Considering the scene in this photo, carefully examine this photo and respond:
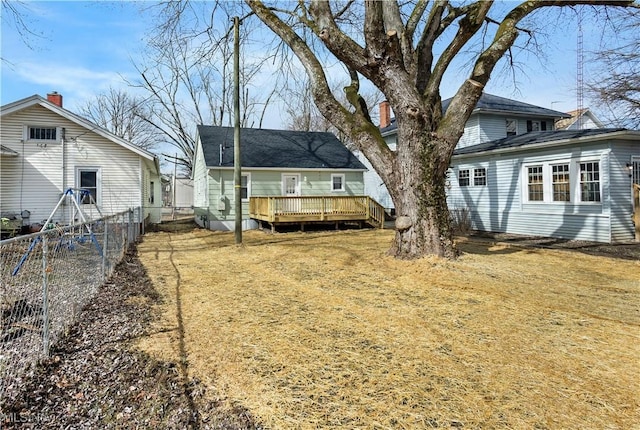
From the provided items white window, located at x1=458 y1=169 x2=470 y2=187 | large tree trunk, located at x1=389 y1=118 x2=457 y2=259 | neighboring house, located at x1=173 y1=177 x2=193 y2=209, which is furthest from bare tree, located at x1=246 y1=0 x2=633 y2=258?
neighboring house, located at x1=173 y1=177 x2=193 y2=209

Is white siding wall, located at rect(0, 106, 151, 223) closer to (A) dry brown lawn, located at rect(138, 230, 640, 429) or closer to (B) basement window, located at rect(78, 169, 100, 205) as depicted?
(B) basement window, located at rect(78, 169, 100, 205)

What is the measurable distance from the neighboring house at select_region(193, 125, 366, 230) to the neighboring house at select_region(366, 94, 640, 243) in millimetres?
5578

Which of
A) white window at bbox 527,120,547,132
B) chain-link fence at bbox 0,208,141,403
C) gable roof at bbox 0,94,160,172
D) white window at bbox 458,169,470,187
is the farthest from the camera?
white window at bbox 527,120,547,132

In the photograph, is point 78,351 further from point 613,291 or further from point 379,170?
point 613,291

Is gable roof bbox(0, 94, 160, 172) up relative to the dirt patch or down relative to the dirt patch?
up

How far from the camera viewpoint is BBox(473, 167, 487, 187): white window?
15.5 m

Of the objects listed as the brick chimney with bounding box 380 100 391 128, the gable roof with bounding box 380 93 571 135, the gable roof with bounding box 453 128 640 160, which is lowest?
the gable roof with bounding box 453 128 640 160

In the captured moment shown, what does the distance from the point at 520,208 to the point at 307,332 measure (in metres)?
12.7

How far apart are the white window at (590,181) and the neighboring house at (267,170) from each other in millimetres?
9484

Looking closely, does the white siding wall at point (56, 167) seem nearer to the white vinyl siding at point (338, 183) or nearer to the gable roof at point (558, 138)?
the white vinyl siding at point (338, 183)

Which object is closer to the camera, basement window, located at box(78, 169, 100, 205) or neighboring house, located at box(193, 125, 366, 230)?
basement window, located at box(78, 169, 100, 205)

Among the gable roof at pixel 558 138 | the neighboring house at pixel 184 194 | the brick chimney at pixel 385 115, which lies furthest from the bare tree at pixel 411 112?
the neighboring house at pixel 184 194

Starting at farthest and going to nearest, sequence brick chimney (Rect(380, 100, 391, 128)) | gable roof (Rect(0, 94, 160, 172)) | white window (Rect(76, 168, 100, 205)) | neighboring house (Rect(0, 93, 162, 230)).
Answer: brick chimney (Rect(380, 100, 391, 128))
white window (Rect(76, 168, 100, 205))
neighboring house (Rect(0, 93, 162, 230))
gable roof (Rect(0, 94, 160, 172))

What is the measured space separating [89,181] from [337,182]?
10728 mm
